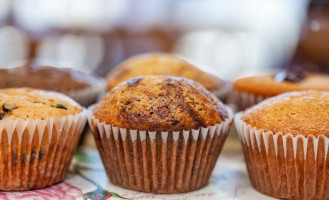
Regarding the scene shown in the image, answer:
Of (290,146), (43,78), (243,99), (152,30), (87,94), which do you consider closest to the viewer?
(290,146)

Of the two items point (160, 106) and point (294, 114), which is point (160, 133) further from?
point (294, 114)

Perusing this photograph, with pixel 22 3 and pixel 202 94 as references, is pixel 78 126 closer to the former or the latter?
pixel 202 94

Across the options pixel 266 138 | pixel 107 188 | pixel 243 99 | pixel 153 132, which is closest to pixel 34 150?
pixel 107 188

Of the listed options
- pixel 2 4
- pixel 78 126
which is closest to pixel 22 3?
pixel 2 4

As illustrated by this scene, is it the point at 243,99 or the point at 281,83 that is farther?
the point at 243,99

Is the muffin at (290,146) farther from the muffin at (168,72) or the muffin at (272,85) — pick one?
the muffin at (168,72)

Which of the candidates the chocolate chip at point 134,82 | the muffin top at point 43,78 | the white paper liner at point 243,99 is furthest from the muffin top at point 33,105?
the white paper liner at point 243,99
